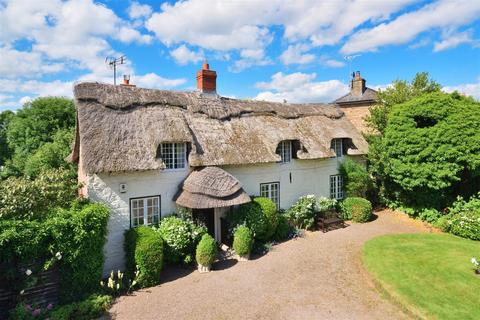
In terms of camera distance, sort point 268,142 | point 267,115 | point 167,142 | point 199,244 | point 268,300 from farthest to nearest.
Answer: point 267,115 < point 268,142 < point 167,142 < point 199,244 < point 268,300

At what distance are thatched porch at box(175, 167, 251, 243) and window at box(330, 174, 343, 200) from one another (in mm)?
8633

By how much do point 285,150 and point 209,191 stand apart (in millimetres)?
6668

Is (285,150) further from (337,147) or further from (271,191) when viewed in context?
(337,147)

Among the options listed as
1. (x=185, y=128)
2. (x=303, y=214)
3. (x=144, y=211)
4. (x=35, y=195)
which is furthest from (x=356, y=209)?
(x=35, y=195)

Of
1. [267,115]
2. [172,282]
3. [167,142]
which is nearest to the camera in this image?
[172,282]

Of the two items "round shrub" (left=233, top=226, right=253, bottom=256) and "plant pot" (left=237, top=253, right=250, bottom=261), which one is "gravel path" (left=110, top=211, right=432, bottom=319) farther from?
"round shrub" (left=233, top=226, right=253, bottom=256)

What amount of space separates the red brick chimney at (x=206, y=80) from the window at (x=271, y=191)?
20.3 feet

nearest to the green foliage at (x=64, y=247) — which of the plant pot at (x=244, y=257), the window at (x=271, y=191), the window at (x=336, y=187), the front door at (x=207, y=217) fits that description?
the front door at (x=207, y=217)

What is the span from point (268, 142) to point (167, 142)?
231 inches

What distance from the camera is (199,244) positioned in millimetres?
11906

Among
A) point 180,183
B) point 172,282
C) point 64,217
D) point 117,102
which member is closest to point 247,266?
point 172,282

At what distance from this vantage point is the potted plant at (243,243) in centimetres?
1264

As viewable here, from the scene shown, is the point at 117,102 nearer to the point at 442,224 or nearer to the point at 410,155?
the point at 410,155

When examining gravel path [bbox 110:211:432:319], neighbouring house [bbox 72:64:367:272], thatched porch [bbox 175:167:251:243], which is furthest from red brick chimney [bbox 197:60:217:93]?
gravel path [bbox 110:211:432:319]
